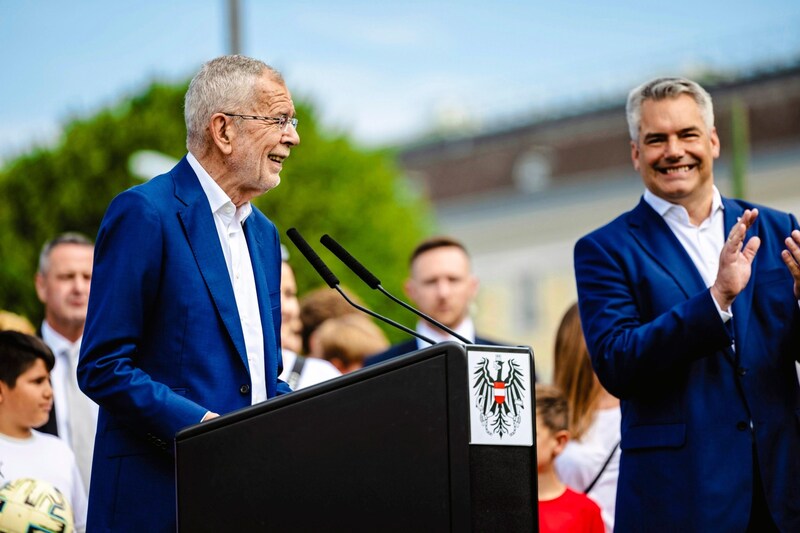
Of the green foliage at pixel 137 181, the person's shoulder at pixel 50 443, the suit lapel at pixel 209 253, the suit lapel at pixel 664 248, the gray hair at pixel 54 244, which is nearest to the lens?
the suit lapel at pixel 209 253

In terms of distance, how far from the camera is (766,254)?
417cm

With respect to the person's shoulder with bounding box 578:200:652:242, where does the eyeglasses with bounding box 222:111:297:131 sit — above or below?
above

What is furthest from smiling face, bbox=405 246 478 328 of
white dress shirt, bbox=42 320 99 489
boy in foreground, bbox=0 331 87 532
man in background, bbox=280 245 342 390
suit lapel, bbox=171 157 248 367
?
suit lapel, bbox=171 157 248 367

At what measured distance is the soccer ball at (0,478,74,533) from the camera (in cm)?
428

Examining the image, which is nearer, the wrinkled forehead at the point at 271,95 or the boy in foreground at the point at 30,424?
the wrinkled forehead at the point at 271,95

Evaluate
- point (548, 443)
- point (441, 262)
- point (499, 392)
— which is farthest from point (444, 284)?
point (499, 392)

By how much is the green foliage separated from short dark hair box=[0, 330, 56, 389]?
44.4 feet

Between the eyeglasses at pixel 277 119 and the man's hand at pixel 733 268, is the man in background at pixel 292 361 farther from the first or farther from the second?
the man's hand at pixel 733 268

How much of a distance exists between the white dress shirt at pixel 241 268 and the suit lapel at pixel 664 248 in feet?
4.64

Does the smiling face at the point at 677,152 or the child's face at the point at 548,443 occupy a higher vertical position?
the smiling face at the point at 677,152

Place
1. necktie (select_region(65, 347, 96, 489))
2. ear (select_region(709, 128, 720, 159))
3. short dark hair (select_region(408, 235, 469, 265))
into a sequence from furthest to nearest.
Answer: short dark hair (select_region(408, 235, 469, 265)) → necktie (select_region(65, 347, 96, 489)) → ear (select_region(709, 128, 720, 159))

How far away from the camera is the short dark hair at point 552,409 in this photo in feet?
18.5

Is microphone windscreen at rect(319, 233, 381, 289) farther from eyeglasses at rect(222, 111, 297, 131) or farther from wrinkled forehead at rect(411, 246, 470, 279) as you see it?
wrinkled forehead at rect(411, 246, 470, 279)

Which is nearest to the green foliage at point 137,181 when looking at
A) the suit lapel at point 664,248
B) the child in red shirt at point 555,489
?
the child in red shirt at point 555,489
